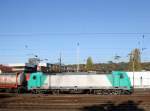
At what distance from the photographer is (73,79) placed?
49.9 metres

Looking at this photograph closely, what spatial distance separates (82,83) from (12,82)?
12.0 metres

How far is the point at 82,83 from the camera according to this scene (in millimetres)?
49375

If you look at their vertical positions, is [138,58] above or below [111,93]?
above

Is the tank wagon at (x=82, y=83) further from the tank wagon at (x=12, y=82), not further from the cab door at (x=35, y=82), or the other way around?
the tank wagon at (x=12, y=82)

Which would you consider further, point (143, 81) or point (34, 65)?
point (34, 65)

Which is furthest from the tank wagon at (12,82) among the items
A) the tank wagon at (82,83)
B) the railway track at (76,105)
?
the railway track at (76,105)

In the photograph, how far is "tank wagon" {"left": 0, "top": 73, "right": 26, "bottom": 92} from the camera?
5369 cm

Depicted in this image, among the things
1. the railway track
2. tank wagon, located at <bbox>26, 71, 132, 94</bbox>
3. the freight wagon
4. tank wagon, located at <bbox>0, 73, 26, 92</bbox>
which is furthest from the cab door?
the freight wagon

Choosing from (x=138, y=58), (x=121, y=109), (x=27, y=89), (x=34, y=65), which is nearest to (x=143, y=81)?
(x=138, y=58)

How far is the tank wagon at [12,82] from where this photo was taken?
176ft

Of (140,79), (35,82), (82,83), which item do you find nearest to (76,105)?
(82,83)

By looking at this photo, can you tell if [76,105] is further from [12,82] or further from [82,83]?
[12,82]

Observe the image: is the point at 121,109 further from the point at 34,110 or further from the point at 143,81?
the point at 143,81

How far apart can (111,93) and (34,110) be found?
25.0 metres
